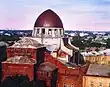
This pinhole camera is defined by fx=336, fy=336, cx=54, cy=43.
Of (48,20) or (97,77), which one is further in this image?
Answer: (48,20)

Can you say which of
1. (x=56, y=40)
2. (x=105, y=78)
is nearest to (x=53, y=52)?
(x=56, y=40)

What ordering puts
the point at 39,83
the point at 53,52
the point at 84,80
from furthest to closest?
the point at 53,52 → the point at 84,80 → the point at 39,83

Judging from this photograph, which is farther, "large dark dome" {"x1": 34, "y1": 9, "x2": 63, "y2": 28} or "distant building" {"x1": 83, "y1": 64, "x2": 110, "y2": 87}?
"large dark dome" {"x1": 34, "y1": 9, "x2": 63, "y2": 28}

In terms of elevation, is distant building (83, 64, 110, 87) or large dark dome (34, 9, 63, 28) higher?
large dark dome (34, 9, 63, 28)

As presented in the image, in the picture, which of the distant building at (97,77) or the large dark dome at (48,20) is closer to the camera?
the distant building at (97,77)

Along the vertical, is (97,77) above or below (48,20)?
below

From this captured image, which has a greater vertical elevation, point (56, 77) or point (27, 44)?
point (27, 44)

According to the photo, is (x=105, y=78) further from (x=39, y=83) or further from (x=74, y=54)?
(x=74, y=54)

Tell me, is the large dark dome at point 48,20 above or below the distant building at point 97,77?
above
